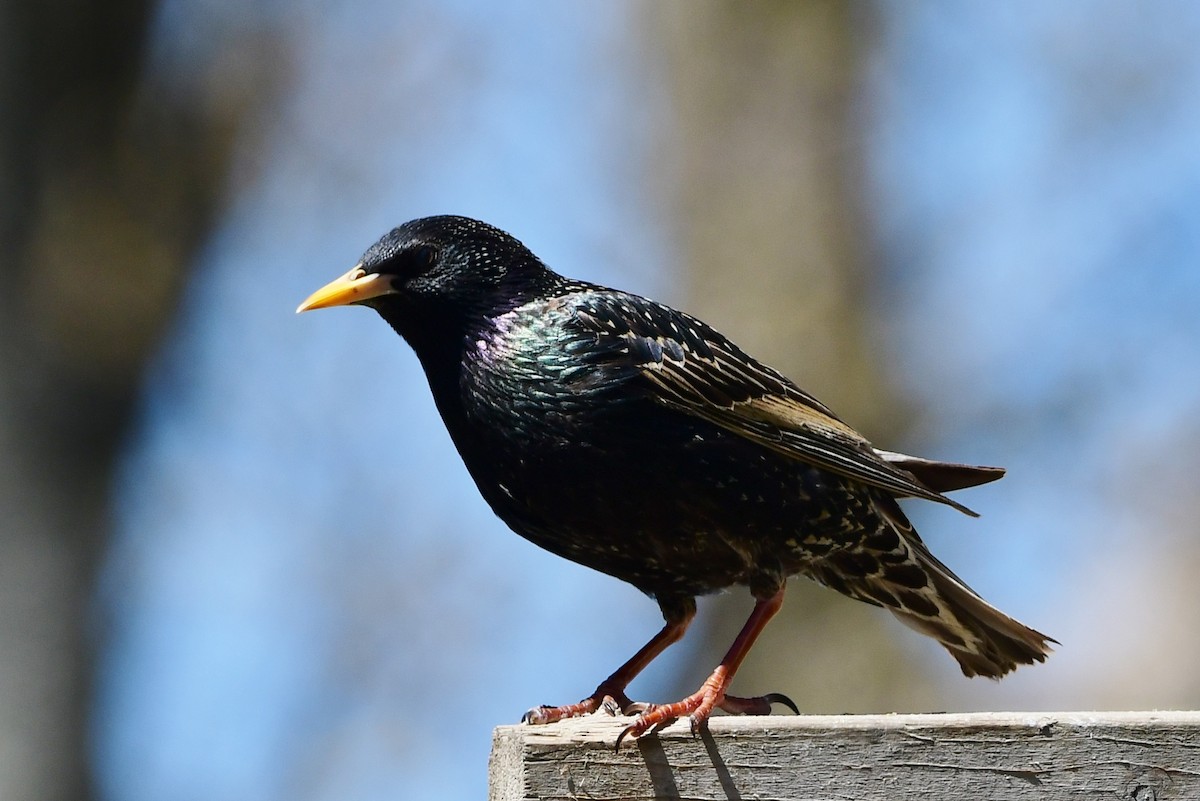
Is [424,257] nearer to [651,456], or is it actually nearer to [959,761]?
[651,456]

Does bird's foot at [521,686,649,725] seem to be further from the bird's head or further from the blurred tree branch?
the blurred tree branch

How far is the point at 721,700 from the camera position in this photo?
10.3 ft

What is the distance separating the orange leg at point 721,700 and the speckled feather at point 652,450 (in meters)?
0.09

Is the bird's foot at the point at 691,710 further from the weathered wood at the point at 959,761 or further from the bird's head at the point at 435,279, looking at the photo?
the bird's head at the point at 435,279

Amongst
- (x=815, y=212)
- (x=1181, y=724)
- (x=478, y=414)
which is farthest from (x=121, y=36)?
(x=1181, y=724)

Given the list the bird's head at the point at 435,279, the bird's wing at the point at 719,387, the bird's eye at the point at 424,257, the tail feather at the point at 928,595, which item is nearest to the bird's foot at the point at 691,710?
the tail feather at the point at 928,595

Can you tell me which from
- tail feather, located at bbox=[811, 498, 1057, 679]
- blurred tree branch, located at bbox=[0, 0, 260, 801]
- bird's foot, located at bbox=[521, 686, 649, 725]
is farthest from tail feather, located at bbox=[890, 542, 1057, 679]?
blurred tree branch, located at bbox=[0, 0, 260, 801]

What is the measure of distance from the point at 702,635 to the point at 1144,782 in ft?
13.5

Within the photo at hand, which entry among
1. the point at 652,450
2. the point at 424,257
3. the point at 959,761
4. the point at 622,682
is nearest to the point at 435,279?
the point at 424,257

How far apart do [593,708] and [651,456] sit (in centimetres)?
56

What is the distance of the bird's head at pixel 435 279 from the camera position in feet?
11.1

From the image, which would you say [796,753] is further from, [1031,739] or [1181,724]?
[1181,724]

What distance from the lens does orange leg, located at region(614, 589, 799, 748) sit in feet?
7.93

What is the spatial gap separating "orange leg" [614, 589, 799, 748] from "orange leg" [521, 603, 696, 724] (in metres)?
0.16
